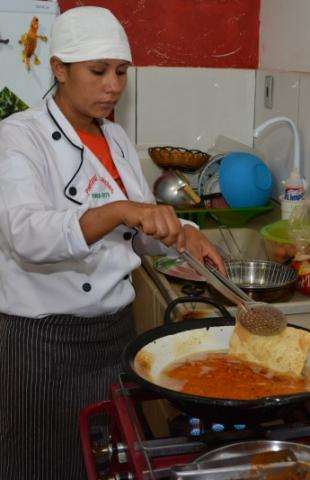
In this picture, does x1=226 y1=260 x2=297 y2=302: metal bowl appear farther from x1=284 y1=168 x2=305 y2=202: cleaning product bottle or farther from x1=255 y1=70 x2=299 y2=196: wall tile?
x1=255 y1=70 x2=299 y2=196: wall tile

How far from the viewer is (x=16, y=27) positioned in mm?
2014

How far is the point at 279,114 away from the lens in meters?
2.15

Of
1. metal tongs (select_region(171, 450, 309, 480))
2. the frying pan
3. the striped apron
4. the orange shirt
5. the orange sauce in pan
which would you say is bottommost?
the striped apron

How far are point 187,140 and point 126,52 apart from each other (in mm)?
893

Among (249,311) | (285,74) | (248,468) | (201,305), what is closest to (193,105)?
(285,74)

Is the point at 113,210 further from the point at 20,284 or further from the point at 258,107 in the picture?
the point at 258,107

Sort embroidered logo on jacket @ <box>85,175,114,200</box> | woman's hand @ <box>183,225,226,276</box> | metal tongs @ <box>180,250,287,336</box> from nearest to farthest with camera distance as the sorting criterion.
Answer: metal tongs @ <box>180,250,287,336</box>
woman's hand @ <box>183,225,226,276</box>
embroidered logo on jacket @ <box>85,175,114,200</box>

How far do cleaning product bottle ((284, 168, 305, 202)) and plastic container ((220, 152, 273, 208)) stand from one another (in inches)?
8.4

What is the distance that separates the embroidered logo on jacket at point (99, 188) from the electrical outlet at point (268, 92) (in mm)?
929

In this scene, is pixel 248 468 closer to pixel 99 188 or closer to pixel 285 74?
pixel 99 188

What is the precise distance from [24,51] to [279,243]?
996 mm

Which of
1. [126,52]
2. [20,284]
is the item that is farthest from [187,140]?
A: [20,284]

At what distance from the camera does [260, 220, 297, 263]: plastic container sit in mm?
1657

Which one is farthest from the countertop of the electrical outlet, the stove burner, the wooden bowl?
the electrical outlet
